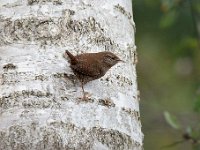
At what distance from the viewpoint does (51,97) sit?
2.46m

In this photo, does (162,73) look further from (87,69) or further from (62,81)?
(62,81)

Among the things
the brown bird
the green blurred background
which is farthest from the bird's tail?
the green blurred background

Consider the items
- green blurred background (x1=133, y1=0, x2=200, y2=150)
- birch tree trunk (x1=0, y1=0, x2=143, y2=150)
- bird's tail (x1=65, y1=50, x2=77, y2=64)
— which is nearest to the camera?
birch tree trunk (x1=0, y1=0, x2=143, y2=150)

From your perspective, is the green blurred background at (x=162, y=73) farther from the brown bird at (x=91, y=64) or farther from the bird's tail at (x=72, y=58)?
the bird's tail at (x=72, y=58)

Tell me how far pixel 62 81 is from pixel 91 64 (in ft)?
0.69

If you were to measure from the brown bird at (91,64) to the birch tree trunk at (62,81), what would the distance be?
2cm

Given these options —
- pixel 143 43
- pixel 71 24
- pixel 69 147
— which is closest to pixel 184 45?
pixel 143 43

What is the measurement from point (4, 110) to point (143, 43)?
465 centimetres

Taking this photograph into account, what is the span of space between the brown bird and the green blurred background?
3.32m

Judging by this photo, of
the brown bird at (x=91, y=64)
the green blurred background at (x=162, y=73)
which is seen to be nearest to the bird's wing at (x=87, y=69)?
the brown bird at (x=91, y=64)

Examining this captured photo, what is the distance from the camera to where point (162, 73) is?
290 inches

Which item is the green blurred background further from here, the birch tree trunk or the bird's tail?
the bird's tail

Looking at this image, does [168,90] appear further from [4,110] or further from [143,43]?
[4,110]

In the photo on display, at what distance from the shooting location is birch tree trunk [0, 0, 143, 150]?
7.87ft
